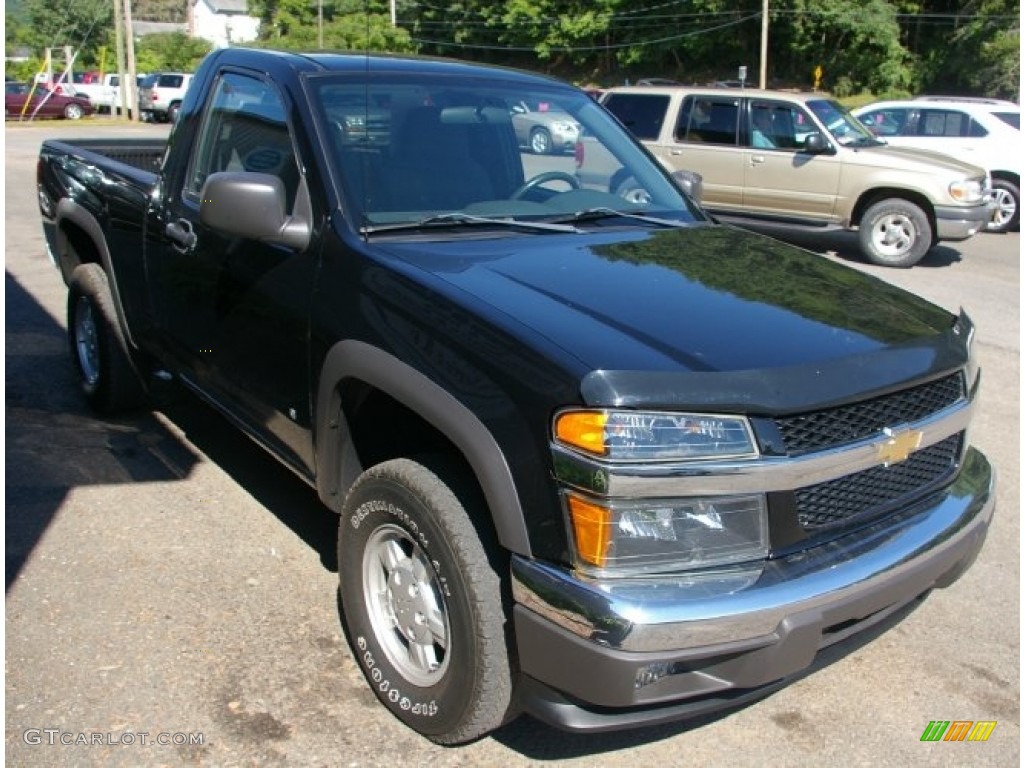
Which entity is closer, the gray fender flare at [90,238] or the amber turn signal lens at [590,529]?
the amber turn signal lens at [590,529]

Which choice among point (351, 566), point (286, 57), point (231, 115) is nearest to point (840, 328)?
point (351, 566)

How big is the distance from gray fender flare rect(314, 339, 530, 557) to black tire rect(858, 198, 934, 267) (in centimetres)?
984

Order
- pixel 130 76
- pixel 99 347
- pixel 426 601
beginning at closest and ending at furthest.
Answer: pixel 426 601 → pixel 99 347 → pixel 130 76

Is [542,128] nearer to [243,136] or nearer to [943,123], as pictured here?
[243,136]

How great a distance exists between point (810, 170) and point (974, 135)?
447 centimetres

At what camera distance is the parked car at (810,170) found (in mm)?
11438

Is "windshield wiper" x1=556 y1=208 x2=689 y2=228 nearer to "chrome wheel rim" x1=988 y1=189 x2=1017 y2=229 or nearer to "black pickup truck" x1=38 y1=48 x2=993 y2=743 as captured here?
"black pickup truck" x1=38 y1=48 x2=993 y2=743

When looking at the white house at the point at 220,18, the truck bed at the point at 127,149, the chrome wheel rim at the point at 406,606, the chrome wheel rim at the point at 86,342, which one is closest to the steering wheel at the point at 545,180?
the chrome wheel rim at the point at 406,606

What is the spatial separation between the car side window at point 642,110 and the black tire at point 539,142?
8992mm

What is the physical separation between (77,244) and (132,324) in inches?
45.5

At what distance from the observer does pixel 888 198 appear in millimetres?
11688

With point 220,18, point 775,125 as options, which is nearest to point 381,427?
point 775,125

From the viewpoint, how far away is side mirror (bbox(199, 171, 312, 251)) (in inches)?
128

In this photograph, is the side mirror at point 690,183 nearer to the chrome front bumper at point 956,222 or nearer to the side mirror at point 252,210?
the side mirror at point 252,210
